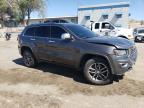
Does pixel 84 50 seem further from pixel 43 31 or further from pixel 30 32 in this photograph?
pixel 30 32

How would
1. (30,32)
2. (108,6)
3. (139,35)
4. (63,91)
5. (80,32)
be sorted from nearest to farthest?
(63,91) → (80,32) → (30,32) → (139,35) → (108,6)

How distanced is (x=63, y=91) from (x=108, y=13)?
4228 centimetres

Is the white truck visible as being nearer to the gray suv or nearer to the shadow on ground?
the shadow on ground

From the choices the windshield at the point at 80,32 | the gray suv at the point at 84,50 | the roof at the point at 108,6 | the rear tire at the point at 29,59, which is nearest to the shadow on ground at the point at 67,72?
the rear tire at the point at 29,59

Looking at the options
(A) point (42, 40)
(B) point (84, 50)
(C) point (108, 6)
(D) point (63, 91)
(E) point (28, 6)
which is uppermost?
(E) point (28, 6)

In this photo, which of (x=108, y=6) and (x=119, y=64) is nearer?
(x=119, y=64)

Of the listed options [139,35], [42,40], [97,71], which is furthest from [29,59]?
[139,35]

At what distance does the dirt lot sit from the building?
36129mm

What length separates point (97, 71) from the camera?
6664 mm

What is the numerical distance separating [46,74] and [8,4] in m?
52.1

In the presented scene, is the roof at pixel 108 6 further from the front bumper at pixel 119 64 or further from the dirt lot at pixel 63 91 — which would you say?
the front bumper at pixel 119 64

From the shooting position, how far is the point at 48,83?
22.6ft

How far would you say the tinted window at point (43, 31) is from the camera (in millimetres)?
8191

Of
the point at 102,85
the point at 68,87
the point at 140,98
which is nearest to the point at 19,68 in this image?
the point at 68,87
